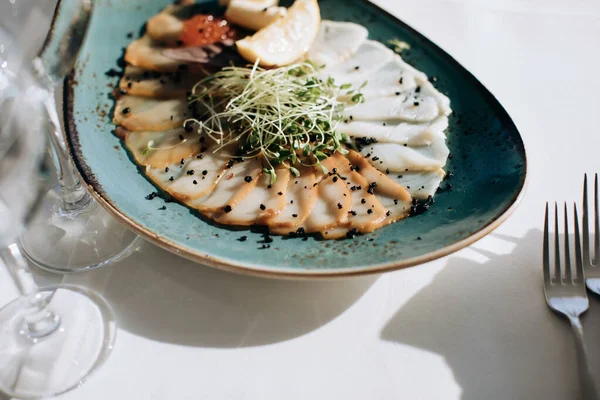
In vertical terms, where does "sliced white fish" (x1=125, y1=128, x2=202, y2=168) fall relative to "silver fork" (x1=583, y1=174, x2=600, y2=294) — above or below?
below

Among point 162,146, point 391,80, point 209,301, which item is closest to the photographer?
point 209,301

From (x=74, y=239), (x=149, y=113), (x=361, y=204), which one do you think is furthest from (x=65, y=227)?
(x=361, y=204)

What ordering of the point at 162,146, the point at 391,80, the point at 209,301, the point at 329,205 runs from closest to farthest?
the point at 209,301
the point at 329,205
the point at 162,146
the point at 391,80

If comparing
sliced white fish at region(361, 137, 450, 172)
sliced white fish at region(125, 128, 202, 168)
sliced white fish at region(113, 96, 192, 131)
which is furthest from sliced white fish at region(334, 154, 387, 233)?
sliced white fish at region(113, 96, 192, 131)

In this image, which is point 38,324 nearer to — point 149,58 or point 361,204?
point 361,204

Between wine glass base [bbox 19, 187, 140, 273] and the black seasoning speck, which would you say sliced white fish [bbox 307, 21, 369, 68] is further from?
wine glass base [bbox 19, 187, 140, 273]

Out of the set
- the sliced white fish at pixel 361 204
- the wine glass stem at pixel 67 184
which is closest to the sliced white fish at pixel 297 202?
the sliced white fish at pixel 361 204
